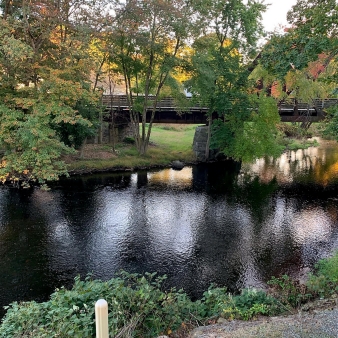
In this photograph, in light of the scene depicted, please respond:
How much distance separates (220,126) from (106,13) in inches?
505

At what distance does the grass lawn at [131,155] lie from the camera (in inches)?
928

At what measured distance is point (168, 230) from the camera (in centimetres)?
1470

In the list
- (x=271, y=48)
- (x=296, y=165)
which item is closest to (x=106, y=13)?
(x=271, y=48)

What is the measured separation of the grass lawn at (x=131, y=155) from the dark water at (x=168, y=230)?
5.86 ft

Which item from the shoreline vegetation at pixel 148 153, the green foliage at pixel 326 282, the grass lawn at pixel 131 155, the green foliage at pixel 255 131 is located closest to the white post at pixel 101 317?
the green foliage at pixel 326 282

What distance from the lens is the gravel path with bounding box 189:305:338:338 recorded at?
5785 mm

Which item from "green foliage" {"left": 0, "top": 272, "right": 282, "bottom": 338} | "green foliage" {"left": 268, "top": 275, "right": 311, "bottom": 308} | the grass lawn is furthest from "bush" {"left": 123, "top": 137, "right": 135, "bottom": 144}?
"green foliage" {"left": 0, "top": 272, "right": 282, "bottom": 338}

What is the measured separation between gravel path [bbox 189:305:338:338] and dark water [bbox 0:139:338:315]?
4.10 m

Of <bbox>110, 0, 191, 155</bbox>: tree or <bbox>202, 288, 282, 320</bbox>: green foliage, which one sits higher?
<bbox>110, 0, 191, 155</bbox>: tree

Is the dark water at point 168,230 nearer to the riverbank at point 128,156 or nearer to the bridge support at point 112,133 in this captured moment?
the riverbank at point 128,156

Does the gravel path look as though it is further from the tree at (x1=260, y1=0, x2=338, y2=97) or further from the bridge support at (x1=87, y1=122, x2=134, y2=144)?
the bridge support at (x1=87, y1=122, x2=134, y2=144)

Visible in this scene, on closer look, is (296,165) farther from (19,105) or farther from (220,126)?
(19,105)

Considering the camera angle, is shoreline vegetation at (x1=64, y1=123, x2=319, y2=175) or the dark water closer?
the dark water

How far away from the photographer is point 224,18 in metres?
23.3
